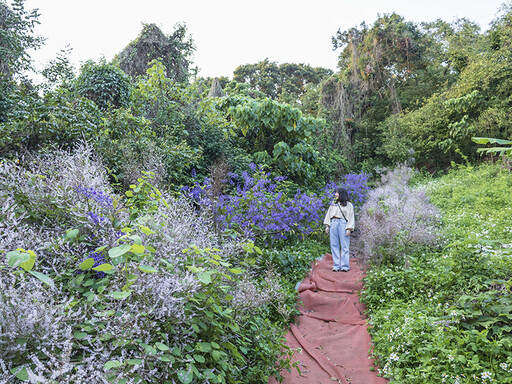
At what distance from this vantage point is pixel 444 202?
789cm

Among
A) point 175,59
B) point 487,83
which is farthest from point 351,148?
point 175,59

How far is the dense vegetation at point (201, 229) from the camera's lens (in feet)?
4.94

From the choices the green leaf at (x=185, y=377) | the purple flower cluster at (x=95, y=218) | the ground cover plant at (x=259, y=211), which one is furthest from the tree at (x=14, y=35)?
the green leaf at (x=185, y=377)

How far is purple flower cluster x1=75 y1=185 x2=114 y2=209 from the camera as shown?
2.01 metres

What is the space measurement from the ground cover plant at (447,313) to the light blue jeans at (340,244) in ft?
3.12

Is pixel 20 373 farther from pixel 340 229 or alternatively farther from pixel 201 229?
pixel 340 229

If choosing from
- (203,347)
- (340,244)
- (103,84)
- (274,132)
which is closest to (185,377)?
(203,347)

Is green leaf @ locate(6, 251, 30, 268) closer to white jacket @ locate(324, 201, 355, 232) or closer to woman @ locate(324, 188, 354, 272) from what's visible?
woman @ locate(324, 188, 354, 272)

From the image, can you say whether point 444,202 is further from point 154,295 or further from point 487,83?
point 154,295

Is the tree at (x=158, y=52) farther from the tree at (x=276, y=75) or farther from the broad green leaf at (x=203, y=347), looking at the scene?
the tree at (x=276, y=75)

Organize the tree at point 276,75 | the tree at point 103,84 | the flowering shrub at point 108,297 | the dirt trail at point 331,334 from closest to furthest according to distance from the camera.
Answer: the flowering shrub at point 108,297 < the dirt trail at point 331,334 < the tree at point 103,84 < the tree at point 276,75

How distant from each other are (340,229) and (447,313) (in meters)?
2.87

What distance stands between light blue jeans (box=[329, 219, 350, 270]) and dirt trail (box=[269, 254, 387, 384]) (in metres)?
0.35

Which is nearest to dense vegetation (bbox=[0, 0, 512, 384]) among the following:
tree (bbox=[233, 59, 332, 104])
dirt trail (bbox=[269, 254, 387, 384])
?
dirt trail (bbox=[269, 254, 387, 384])
